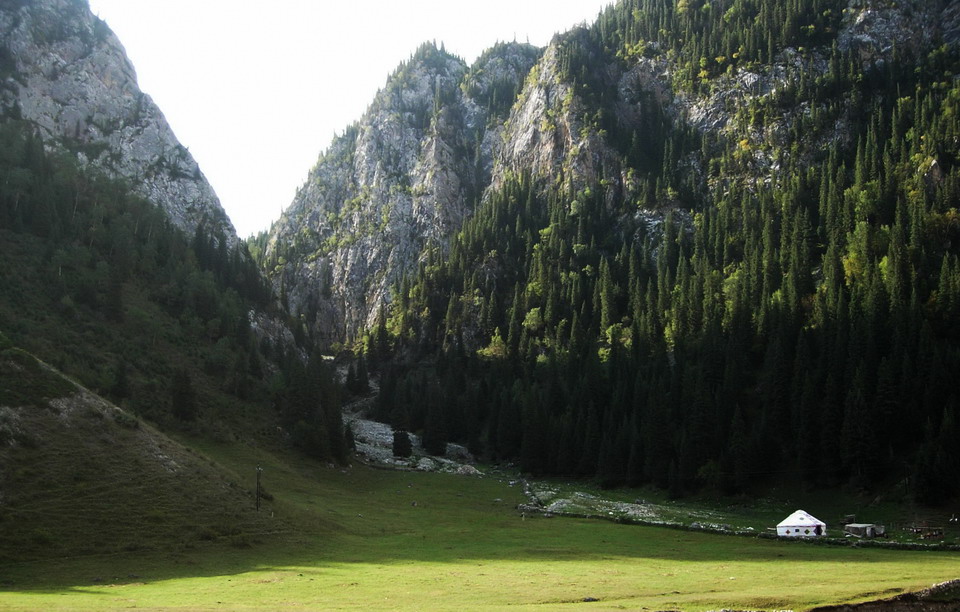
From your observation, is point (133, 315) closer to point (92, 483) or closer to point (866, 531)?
point (92, 483)

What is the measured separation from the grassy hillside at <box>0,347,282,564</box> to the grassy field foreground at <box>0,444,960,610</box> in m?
2.59

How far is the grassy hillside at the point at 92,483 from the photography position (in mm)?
59219

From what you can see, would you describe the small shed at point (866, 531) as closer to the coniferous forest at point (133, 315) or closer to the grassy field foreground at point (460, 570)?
the grassy field foreground at point (460, 570)

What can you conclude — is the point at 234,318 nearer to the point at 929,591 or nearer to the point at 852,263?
the point at 852,263

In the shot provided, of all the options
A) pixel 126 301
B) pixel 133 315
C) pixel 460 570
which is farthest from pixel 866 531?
pixel 126 301

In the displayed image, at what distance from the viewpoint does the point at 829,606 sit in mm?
40688

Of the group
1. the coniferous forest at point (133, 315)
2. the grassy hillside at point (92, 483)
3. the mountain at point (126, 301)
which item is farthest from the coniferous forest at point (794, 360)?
the grassy hillside at point (92, 483)

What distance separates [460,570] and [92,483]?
3713 cm

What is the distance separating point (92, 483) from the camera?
67.1 m

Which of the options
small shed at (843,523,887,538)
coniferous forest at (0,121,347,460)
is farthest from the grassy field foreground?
coniferous forest at (0,121,347,460)

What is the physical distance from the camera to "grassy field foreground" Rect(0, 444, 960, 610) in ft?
139

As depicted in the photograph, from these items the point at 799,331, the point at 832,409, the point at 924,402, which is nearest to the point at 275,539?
the point at 832,409

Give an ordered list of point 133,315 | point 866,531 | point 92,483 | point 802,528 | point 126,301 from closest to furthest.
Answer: point 92,483 → point 866,531 → point 802,528 → point 133,315 → point 126,301

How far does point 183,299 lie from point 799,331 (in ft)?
433
